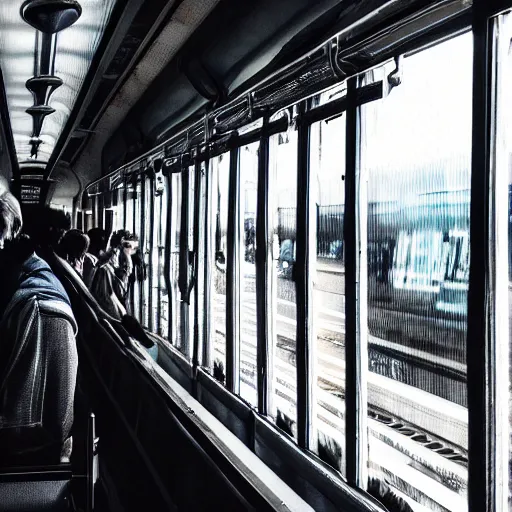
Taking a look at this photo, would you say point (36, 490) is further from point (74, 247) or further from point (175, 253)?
point (175, 253)

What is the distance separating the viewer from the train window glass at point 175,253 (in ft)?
11.9

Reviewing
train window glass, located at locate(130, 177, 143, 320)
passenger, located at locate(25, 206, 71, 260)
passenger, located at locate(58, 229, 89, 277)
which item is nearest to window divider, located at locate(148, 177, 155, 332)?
train window glass, located at locate(130, 177, 143, 320)

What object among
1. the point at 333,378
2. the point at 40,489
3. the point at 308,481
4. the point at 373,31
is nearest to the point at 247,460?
the point at 308,481

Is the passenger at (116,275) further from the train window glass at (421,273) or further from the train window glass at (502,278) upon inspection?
the train window glass at (502,278)

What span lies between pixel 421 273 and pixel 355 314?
0.48 metres

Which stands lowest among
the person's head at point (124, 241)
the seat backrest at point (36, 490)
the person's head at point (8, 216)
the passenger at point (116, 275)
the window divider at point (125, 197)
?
the seat backrest at point (36, 490)

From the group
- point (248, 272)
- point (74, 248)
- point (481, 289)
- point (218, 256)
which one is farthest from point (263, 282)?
point (481, 289)

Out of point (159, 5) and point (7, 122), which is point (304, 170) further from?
point (7, 122)

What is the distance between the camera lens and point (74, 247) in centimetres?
276

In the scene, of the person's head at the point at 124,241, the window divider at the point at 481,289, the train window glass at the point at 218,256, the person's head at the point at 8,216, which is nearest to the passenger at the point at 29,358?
the person's head at the point at 8,216

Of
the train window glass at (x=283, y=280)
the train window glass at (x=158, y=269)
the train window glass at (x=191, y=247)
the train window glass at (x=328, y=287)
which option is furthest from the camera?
the train window glass at (x=191, y=247)

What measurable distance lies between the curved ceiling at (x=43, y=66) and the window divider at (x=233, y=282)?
970 mm

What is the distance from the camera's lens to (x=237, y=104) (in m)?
3.08

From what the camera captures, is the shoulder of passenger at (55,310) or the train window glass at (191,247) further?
the train window glass at (191,247)
